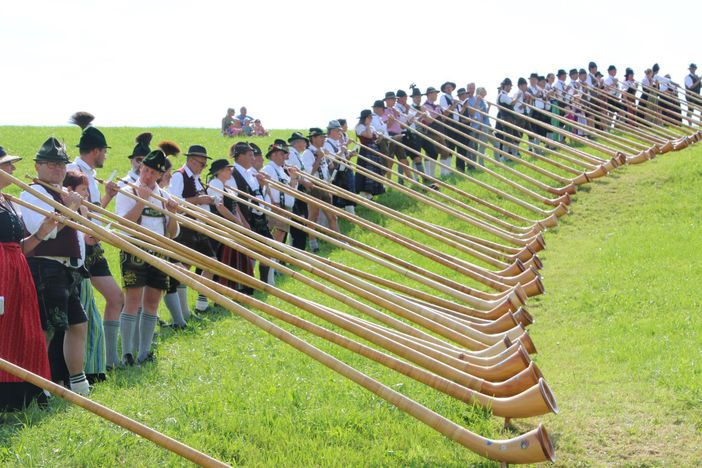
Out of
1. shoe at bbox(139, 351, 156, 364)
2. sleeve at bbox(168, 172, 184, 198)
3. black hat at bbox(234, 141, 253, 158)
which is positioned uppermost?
black hat at bbox(234, 141, 253, 158)

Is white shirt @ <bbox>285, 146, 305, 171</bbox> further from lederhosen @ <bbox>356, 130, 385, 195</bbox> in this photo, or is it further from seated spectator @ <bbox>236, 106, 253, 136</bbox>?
seated spectator @ <bbox>236, 106, 253, 136</bbox>

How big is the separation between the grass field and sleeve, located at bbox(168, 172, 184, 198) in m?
1.46

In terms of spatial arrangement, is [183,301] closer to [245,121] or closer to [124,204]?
[124,204]

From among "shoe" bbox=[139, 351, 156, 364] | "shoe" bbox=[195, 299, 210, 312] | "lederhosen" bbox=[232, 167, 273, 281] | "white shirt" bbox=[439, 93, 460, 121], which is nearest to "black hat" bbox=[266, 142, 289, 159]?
"lederhosen" bbox=[232, 167, 273, 281]

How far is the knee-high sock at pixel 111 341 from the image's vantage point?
8055mm

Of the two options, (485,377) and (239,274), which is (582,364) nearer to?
(485,377)

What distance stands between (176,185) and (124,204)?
5.28ft

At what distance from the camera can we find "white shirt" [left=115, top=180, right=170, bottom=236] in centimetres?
839

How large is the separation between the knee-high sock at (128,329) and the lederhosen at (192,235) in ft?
6.01

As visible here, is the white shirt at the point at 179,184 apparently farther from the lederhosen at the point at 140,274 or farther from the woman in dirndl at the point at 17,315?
the woman in dirndl at the point at 17,315

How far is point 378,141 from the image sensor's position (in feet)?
55.7

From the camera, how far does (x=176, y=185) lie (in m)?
9.98

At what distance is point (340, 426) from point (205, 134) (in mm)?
24253

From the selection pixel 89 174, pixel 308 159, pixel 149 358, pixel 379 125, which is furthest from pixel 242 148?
pixel 379 125
